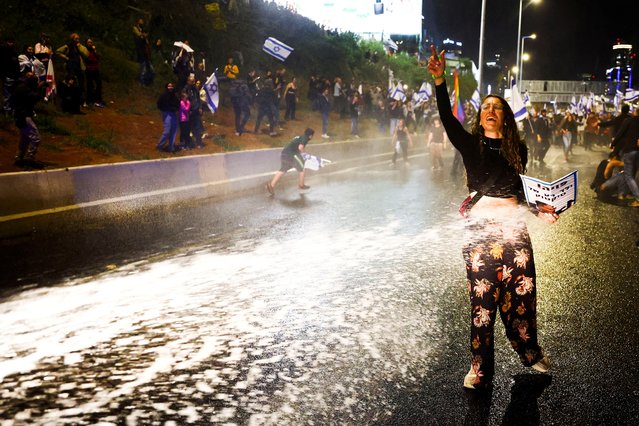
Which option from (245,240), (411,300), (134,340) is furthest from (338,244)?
(134,340)

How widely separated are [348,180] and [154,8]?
18.6 m

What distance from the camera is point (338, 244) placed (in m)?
8.39

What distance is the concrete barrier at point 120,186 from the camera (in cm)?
1048

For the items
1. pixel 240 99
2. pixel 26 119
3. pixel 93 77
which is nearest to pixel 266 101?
pixel 240 99

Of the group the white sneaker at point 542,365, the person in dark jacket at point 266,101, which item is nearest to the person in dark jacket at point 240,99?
the person in dark jacket at point 266,101

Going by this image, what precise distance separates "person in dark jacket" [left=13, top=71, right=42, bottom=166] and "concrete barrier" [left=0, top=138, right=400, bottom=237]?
156cm

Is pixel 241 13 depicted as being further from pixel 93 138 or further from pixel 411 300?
pixel 411 300

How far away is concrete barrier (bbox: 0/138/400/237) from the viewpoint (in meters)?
10.5

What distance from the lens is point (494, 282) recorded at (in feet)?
12.9

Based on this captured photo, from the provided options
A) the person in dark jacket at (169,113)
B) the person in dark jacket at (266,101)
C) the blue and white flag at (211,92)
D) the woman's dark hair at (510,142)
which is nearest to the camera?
the woman's dark hair at (510,142)

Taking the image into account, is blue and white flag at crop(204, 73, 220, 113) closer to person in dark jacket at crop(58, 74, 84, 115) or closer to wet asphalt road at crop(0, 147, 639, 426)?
person in dark jacket at crop(58, 74, 84, 115)

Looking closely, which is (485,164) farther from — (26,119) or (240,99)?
(240,99)

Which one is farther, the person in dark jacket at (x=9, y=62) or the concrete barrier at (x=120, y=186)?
the person in dark jacket at (x=9, y=62)

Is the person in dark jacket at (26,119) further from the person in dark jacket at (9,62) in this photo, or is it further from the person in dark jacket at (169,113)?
the person in dark jacket at (169,113)
